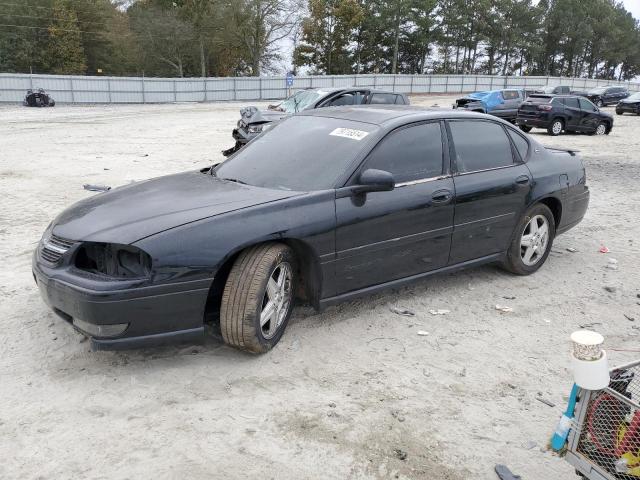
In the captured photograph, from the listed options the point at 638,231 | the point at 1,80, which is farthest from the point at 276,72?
the point at 638,231

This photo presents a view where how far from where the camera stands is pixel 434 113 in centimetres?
490

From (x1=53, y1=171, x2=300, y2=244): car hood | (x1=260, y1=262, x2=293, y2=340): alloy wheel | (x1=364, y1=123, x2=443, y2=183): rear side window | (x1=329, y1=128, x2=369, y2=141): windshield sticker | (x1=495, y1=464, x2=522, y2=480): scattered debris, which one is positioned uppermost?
(x1=329, y1=128, x2=369, y2=141): windshield sticker

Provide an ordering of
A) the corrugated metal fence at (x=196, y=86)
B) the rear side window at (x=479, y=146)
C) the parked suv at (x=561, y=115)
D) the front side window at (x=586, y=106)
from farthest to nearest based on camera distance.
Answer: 1. the corrugated metal fence at (x=196, y=86)
2. the front side window at (x=586, y=106)
3. the parked suv at (x=561, y=115)
4. the rear side window at (x=479, y=146)

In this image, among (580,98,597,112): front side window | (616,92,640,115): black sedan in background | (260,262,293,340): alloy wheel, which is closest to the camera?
(260,262,293,340): alloy wheel

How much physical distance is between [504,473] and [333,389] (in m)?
1.09

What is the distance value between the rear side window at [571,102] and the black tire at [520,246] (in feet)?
53.2

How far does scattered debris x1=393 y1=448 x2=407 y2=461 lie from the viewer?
115 inches

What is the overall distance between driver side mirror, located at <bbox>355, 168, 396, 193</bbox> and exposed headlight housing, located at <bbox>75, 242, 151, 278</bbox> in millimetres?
1555

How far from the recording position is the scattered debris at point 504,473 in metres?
2.79

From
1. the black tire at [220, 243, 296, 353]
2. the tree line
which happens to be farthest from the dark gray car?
the tree line

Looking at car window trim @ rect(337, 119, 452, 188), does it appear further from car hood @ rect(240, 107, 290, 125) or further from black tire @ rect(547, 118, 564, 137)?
black tire @ rect(547, 118, 564, 137)

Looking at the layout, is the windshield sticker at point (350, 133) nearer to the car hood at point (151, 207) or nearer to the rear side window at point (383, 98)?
the car hood at point (151, 207)

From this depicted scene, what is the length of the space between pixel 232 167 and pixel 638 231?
547 cm

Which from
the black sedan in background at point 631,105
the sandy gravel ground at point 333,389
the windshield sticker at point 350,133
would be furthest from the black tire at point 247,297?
the black sedan in background at point 631,105
